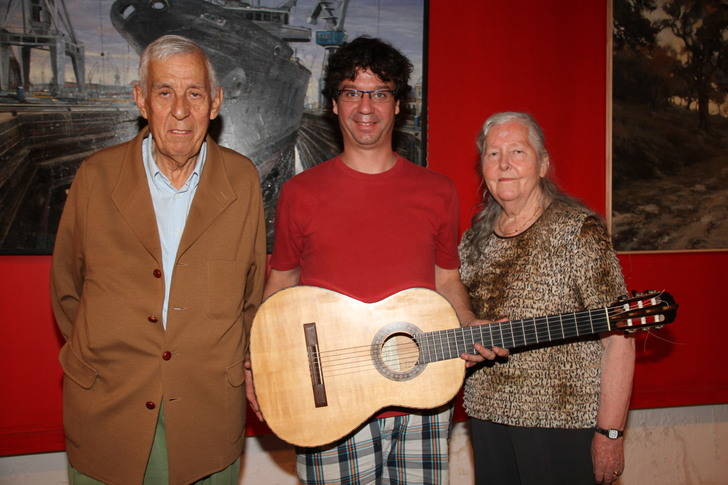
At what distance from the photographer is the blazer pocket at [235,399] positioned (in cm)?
188

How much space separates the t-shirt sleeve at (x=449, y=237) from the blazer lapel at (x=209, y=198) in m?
0.85

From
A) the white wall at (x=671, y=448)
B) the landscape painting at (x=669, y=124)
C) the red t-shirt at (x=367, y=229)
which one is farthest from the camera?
the white wall at (x=671, y=448)

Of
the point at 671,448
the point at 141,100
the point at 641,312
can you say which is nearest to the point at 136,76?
the point at 141,100

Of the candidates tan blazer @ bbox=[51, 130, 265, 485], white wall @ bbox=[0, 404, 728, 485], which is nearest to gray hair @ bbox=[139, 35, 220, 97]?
tan blazer @ bbox=[51, 130, 265, 485]

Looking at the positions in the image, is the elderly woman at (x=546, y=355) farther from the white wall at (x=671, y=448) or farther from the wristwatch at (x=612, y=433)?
the white wall at (x=671, y=448)

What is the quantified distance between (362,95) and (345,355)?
1016 mm

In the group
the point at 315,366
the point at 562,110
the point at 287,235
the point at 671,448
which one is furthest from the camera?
the point at 671,448

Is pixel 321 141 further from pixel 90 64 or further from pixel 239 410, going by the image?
pixel 239 410

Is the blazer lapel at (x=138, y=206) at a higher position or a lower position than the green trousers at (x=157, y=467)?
higher

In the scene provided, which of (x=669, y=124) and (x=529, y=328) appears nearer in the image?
(x=529, y=328)

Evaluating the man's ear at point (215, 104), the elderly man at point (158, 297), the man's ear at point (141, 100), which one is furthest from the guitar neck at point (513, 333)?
the man's ear at point (141, 100)

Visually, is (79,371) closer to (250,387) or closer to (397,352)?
(250,387)

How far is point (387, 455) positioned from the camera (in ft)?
6.85

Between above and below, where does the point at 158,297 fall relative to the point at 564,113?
below
